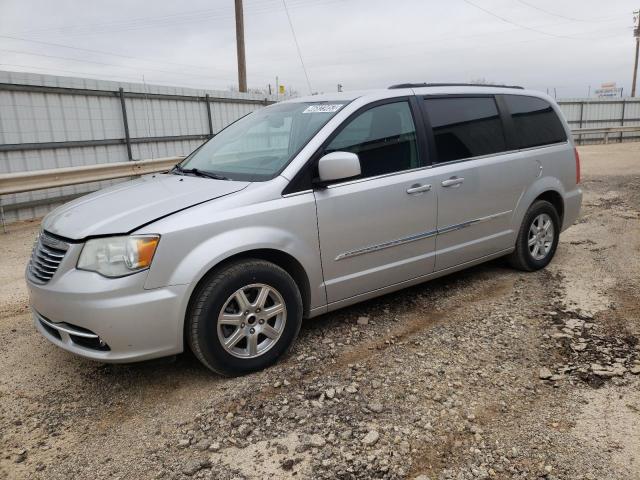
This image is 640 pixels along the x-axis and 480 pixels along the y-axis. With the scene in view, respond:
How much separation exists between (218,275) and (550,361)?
2.22m

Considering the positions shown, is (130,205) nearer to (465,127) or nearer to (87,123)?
(465,127)

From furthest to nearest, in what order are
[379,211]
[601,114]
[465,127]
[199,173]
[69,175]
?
[601,114]
[69,175]
[465,127]
[199,173]
[379,211]

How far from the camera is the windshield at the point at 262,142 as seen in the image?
359 centimetres

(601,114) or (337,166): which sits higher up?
(337,166)

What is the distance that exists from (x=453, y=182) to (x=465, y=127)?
592mm

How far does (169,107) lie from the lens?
38.4 ft

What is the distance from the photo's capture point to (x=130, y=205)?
3.23 meters

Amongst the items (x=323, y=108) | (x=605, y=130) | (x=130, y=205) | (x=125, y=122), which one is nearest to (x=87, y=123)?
(x=125, y=122)

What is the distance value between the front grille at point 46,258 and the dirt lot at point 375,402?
71 cm

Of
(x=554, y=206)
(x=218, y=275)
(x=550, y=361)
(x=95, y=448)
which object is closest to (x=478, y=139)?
(x=554, y=206)

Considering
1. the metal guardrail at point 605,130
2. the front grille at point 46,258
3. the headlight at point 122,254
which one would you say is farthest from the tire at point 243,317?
the metal guardrail at point 605,130

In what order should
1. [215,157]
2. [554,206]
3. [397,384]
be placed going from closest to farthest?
[397,384], [215,157], [554,206]

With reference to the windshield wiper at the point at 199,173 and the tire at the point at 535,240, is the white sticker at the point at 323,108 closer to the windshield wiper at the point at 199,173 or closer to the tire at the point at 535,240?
the windshield wiper at the point at 199,173

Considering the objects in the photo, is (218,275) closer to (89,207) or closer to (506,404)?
(89,207)
